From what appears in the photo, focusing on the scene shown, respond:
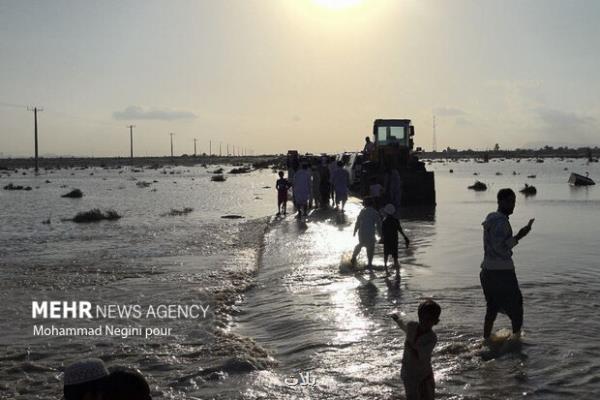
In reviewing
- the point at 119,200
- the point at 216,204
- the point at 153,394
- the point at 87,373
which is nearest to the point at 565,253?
the point at 153,394

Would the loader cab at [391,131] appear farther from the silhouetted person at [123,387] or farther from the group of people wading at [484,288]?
the silhouetted person at [123,387]

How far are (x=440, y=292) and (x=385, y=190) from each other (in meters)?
10.2

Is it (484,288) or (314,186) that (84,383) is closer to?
(484,288)

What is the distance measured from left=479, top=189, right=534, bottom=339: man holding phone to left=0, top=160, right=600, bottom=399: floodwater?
0.51 metres

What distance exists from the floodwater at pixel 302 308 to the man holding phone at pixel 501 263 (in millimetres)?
509

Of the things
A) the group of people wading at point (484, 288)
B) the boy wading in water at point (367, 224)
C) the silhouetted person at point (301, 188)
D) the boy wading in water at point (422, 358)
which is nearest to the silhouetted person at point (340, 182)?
the silhouetted person at point (301, 188)

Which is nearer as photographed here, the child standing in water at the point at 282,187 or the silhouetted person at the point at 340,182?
the silhouetted person at the point at 340,182

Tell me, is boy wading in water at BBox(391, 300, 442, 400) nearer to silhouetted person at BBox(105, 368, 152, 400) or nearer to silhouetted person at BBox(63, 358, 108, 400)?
silhouetted person at BBox(105, 368, 152, 400)

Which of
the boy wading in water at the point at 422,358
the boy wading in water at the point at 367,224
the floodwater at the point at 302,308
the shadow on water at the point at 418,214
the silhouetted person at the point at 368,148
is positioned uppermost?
the silhouetted person at the point at 368,148

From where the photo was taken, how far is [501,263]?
20.9ft

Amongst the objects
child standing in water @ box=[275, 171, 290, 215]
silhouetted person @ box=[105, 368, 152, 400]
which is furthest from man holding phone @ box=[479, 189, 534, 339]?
child standing in water @ box=[275, 171, 290, 215]

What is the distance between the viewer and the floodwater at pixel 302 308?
233 inches

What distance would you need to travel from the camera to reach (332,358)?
21.2ft

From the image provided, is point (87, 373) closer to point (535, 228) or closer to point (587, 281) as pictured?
point (587, 281)
